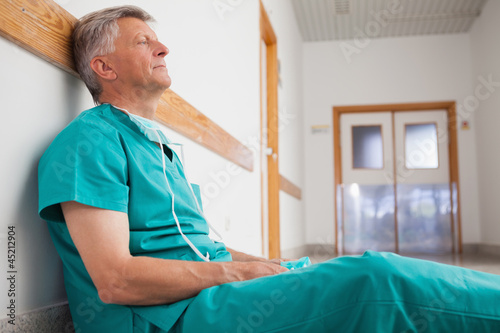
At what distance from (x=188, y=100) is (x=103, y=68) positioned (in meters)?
0.85

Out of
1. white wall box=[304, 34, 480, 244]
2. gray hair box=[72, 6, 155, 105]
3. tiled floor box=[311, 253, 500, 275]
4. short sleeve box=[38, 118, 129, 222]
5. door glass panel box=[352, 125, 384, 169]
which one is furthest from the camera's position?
door glass panel box=[352, 125, 384, 169]

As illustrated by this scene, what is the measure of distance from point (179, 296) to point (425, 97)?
665 centimetres

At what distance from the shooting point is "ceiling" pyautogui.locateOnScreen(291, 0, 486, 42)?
6051 millimetres

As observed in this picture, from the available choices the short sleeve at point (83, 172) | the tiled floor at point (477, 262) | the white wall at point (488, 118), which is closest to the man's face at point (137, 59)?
the short sleeve at point (83, 172)

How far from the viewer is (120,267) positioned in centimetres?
98

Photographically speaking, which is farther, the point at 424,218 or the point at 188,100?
the point at 424,218

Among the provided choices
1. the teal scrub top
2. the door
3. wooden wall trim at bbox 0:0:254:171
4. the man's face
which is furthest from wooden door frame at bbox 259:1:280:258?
the teal scrub top

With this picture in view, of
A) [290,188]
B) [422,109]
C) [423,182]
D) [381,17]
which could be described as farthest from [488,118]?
[290,188]

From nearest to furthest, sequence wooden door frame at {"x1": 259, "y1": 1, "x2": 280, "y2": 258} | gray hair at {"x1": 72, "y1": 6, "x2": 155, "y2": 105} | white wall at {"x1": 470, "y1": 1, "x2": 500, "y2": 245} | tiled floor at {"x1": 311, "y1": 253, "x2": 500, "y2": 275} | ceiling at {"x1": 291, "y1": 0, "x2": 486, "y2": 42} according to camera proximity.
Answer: gray hair at {"x1": 72, "y1": 6, "x2": 155, "y2": 105} → tiled floor at {"x1": 311, "y1": 253, "x2": 500, "y2": 275} → wooden door frame at {"x1": 259, "y1": 1, "x2": 280, "y2": 258} → white wall at {"x1": 470, "y1": 1, "x2": 500, "y2": 245} → ceiling at {"x1": 291, "y1": 0, "x2": 486, "y2": 42}

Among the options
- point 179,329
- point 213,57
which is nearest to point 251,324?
point 179,329

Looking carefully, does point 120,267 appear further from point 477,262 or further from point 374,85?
point 374,85

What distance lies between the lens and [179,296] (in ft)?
3.43

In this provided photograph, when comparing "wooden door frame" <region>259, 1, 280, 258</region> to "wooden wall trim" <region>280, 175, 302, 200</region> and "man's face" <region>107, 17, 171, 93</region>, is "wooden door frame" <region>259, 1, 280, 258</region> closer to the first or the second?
"wooden wall trim" <region>280, 175, 302, 200</region>

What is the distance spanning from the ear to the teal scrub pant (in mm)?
743
